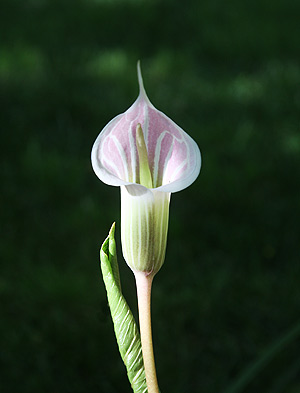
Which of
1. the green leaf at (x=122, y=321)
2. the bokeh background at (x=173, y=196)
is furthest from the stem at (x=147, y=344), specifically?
the bokeh background at (x=173, y=196)

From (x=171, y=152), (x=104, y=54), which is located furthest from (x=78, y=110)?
(x=171, y=152)

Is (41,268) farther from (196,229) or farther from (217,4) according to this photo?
(217,4)

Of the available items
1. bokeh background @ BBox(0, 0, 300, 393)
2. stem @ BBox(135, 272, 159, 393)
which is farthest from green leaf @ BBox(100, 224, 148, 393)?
bokeh background @ BBox(0, 0, 300, 393)

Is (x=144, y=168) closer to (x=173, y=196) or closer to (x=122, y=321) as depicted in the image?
(x=122, y=321)

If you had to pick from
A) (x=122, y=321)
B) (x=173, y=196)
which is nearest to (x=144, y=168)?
(x=122, y=321)

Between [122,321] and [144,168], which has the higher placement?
[144,168]

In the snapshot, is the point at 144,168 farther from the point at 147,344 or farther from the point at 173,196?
the point at 173,196

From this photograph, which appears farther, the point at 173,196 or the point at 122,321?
the point at 173,196
